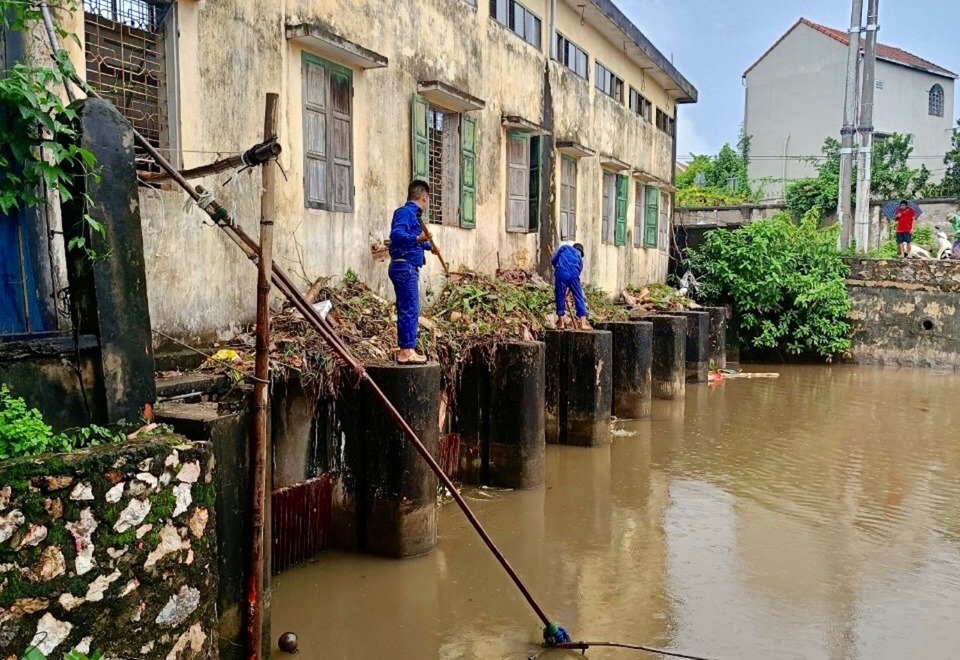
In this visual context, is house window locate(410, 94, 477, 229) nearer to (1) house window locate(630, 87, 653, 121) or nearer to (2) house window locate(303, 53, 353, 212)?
(2) house window locate(303, 53, 353, 212)

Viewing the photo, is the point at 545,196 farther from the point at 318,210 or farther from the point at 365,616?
the point at 365,616

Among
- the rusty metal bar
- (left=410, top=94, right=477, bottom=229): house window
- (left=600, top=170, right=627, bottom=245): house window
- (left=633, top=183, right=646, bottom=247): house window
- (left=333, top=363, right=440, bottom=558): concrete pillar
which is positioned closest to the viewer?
the rusty metal bar

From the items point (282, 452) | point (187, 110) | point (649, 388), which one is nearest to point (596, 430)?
point (649, 388)

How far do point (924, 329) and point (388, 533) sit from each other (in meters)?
16.4

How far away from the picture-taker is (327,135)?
26.0 ft

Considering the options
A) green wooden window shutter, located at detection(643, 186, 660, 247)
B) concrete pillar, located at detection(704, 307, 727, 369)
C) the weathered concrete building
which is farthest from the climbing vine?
green wooden window shutter, located at detection(643, 186, 660, 247)

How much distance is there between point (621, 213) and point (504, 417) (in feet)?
29.4

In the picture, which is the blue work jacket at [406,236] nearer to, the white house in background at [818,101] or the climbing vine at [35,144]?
the climbing vine at [35,144]

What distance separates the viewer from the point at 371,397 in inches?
260

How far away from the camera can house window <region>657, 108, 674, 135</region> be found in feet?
64.5

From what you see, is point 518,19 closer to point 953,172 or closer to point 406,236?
point 406,236

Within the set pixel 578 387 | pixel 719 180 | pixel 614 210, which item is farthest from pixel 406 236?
pixel 719 180

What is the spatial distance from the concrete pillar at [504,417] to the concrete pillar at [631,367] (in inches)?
142

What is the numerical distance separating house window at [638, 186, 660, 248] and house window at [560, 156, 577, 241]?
14.8 ft
